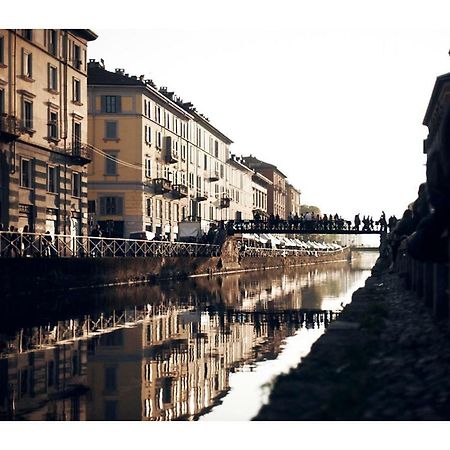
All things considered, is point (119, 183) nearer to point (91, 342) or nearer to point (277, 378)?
point (91, 342)

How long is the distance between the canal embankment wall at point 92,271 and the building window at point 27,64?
440 inches

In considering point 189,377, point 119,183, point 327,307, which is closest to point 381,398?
point 189,377

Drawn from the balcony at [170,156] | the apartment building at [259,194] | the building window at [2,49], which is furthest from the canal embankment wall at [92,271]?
the apartment building at [259,194]

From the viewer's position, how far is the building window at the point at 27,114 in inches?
1699

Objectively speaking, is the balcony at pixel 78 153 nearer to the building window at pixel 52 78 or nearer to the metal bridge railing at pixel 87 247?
the building window at pixel 52 78

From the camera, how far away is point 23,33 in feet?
141

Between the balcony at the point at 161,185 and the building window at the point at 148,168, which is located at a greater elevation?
the building window at the point at 148,168

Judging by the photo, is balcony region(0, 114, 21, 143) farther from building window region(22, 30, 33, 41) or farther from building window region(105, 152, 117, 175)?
building window region(105, 152, 117, 175)

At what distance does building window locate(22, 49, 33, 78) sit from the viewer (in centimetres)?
4309

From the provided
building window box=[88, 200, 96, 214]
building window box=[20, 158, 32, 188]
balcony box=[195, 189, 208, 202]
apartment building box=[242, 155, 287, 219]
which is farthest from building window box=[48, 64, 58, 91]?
apartment building box=[242, 155, 287, 219]

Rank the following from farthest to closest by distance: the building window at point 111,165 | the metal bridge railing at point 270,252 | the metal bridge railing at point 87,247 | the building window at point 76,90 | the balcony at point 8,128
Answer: the metal bridge railing at point 270,252 < the building window at point 111,165 < the building window at point 76,90 < the balcony at point 8,128 < the metal bridge railing at point 87,247

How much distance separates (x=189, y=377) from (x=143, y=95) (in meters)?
58.1

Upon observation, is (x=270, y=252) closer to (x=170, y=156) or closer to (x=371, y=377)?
(x=170, y=156)

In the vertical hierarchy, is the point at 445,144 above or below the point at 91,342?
above
